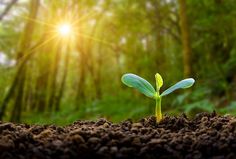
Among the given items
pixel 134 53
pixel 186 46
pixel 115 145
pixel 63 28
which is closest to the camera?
pixel 115 145

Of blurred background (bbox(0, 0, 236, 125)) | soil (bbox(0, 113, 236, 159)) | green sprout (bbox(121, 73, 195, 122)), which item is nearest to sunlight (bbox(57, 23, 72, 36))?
blurred background (bbox(0, 0, 236, 125))

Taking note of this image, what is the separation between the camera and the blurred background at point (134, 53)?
304cm

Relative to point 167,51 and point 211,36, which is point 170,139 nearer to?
point 211,36

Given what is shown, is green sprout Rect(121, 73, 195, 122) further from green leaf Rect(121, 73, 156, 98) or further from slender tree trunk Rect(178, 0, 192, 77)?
slender tree trunk Rect(178, 0, 192, 77)

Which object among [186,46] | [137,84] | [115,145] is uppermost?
[186,46]

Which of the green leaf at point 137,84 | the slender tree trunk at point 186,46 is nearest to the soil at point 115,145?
the green leaf at point 137,84

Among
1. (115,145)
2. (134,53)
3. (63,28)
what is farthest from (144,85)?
(134,53)

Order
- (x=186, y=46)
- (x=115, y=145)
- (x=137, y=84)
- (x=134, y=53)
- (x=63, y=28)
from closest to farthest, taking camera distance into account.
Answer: (x=115, y=145)
(x=137, y=84)
(x=186, y=46)
(x=63, y=28)
(x=134, y=53)

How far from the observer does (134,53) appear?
5562 mm

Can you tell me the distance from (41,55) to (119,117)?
390 centimetres

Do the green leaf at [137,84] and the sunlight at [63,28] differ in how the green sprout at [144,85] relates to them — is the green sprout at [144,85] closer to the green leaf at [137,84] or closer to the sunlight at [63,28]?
the green leaf at [137,84]

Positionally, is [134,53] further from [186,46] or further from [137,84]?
[137,84]

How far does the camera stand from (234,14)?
3.29 metres

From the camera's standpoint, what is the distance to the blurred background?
3039 millimetres
